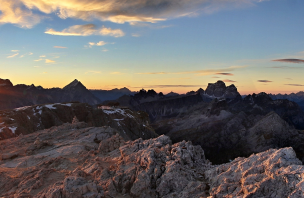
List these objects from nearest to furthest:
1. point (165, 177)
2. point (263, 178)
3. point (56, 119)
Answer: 1. point (263, 178)
2. point (165, 177)
3. point (56, 119)

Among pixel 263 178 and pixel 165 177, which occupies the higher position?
pixel 263 178

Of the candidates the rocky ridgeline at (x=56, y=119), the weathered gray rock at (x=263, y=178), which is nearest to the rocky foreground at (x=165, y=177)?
the weathered gray rock at (x=263, y=178)

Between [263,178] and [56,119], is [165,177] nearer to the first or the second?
[263,178]

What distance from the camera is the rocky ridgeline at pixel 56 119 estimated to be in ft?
339

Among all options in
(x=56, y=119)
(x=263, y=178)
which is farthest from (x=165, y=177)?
(x=56, y=119)

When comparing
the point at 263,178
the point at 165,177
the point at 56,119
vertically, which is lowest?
the point at 56,119

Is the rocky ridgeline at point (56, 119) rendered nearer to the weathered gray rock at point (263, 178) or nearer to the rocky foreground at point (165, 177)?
the rocky foreground at point (165, 177)

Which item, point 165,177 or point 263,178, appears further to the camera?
point 165,177

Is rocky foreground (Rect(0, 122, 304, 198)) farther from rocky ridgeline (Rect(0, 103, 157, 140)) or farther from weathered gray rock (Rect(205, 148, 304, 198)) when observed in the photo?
rocky ridgeline (Rect(0, 103, 157, 140))

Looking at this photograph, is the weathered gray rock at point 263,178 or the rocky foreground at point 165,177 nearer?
the weathered gray rock at point 263,178

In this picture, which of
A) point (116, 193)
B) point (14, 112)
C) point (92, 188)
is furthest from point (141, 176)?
point (14, 112)

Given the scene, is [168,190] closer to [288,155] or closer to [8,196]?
[288,155]

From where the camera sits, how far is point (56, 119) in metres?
135

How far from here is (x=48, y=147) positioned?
4309 centimetres
